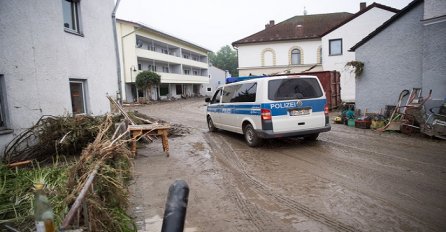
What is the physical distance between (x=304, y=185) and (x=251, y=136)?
10.8 ft

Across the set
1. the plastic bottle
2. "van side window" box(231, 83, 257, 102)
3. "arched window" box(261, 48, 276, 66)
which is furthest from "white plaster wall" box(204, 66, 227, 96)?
the plastic bottle

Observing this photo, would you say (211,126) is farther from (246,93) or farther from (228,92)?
(246,93)

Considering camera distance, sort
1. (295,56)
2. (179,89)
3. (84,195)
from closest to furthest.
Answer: (84,195)
(295,56)
(179,89)

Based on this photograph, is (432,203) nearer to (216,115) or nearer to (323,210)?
(323,210)

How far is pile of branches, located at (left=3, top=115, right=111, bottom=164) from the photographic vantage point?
6762mm

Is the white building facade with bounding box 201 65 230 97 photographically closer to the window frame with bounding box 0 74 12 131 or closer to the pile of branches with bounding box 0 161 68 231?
the window frame with bounding box 0 74 12 131

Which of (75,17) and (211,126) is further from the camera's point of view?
(211,126)

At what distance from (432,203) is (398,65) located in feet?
30.2

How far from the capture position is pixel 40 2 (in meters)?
7.57

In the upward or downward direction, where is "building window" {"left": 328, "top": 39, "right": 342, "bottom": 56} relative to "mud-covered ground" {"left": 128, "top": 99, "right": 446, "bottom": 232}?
upward

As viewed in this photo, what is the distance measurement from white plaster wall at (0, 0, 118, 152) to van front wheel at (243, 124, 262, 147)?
4842mm

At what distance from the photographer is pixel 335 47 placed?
2622 centimetres

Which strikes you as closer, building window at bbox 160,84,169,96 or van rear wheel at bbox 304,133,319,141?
van rear wheel at bbox 304,133,319,141

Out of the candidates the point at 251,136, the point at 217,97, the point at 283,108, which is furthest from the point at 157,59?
the point at 283,108
